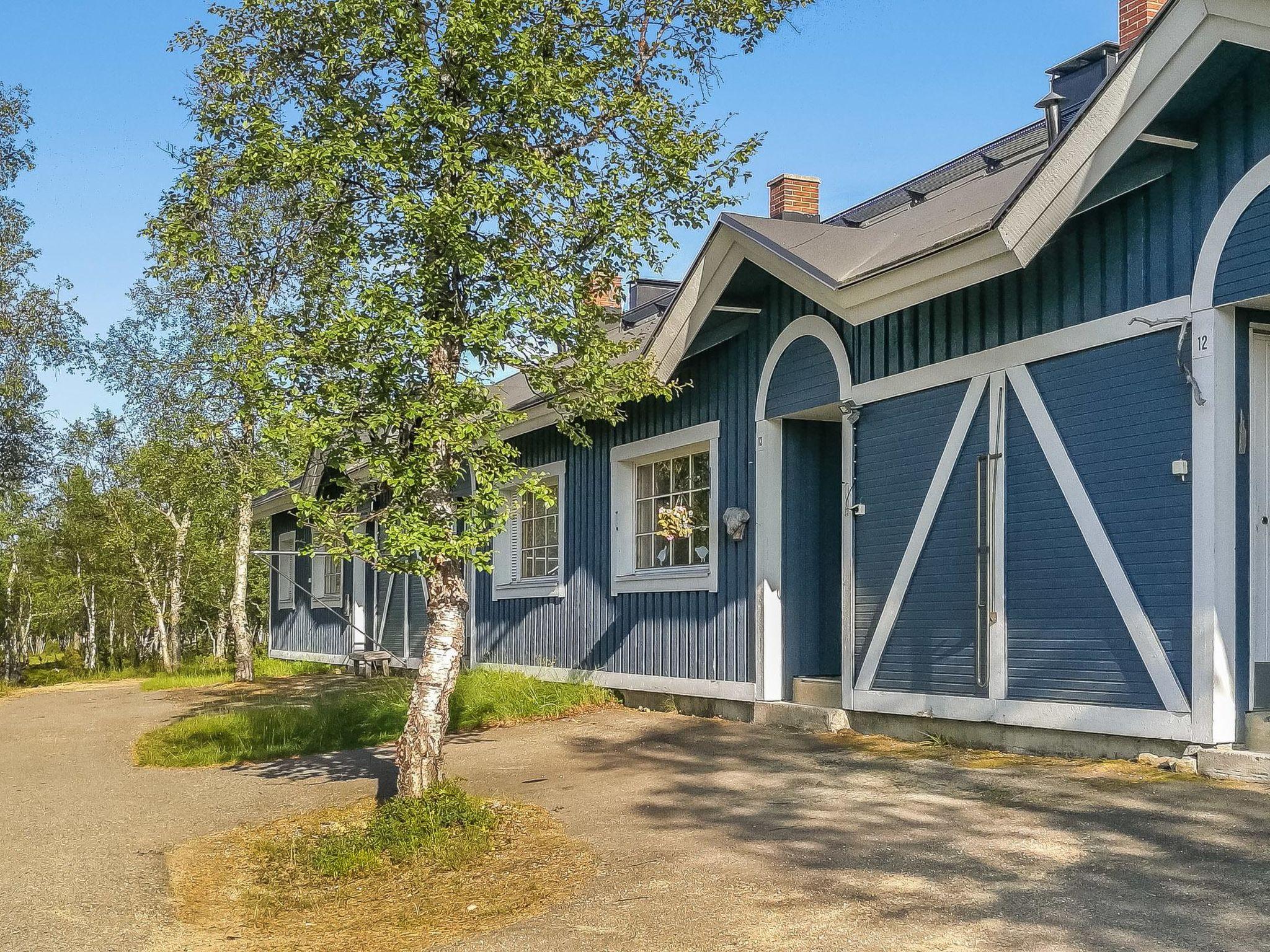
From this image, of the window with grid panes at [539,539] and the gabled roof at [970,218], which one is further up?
the gabled roof at [970,218]

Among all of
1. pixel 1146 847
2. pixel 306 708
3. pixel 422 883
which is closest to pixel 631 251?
pixel 422 883

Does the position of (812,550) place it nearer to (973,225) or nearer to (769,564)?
(769,564)

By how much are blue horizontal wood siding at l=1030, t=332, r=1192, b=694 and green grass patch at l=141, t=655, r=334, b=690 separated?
50.0 ft

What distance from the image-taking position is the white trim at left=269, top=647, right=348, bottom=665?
2070 centimetres

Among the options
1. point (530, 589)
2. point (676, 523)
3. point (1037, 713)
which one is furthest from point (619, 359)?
point (1037, 713)

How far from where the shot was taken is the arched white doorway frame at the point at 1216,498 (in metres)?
6.58

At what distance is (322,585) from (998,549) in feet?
53.8

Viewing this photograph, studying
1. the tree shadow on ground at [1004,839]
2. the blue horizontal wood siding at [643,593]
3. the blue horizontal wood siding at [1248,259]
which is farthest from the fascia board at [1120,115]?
the blue horizontal wood siding at [643,593]

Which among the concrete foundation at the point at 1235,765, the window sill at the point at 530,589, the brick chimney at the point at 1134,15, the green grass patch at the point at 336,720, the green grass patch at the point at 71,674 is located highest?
the brick chimney at the point at 1134,15

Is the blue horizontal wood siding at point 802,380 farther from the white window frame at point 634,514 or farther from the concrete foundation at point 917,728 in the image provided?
the concrete foundation at point 917,728

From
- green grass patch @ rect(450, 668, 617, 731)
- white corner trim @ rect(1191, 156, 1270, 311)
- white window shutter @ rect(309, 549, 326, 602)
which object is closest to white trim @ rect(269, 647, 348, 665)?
white window shutter @ rect(309, 549, 326, 602)

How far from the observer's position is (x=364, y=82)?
24.3 ft

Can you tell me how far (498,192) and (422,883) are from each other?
12.1 ft

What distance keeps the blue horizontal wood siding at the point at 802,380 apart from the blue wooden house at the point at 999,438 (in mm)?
27
